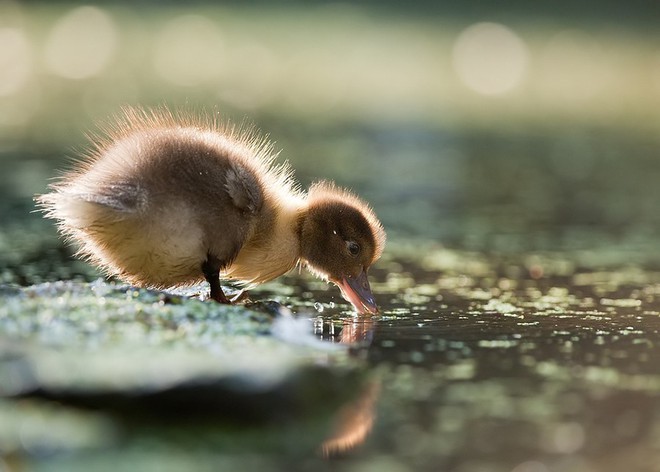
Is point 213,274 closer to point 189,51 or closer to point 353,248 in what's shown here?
point 353,248

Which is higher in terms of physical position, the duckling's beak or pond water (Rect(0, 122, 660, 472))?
the duckling's beak

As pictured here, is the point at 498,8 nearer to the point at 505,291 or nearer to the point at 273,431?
the point at 505,291

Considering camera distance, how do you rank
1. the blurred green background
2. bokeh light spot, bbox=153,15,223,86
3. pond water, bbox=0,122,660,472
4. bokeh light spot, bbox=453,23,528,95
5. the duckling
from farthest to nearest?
bokeh light spot, bbox=453,23,528,95 → bokeh light spot, bbox=153,15,223,86 → the blurred green background → the duckling → pond water, bbox=0,122,660,472

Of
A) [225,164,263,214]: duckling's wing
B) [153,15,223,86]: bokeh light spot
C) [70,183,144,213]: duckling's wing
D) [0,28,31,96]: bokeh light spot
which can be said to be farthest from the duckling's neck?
[153,15,223,86]: bokeh light spot

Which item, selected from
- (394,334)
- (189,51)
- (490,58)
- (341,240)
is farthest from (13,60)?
(394,334)

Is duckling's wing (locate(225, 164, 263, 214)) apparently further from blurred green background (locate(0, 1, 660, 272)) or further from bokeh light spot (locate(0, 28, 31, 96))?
bokeh light spot (locate(0, 28, 31, 96))

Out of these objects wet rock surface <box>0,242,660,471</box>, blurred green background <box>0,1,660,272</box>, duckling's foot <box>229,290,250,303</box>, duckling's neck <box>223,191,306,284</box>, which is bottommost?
wet rock surface <box>0,242,660,471</box>

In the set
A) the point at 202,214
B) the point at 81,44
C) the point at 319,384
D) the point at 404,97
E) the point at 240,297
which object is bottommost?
the point at 319,384

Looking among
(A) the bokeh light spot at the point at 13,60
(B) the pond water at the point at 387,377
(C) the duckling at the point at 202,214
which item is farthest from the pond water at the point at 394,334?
(A) the bokeh light spot at the point at 13,60
